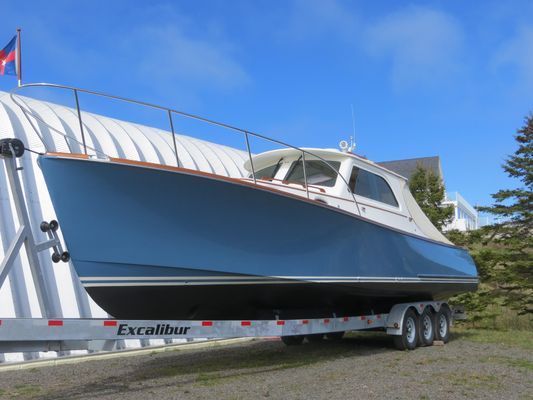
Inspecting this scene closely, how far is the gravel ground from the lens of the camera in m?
5.48

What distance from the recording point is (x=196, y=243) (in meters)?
5.80

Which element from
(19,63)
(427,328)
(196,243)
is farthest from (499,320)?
(19,63)

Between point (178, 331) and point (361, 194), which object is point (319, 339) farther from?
point (178, 331)

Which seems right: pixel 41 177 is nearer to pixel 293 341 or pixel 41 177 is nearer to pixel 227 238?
pixel 227 238

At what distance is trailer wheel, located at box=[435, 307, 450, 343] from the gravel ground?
2.02 ft

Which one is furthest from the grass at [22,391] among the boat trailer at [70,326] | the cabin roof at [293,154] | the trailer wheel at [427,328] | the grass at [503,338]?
the grass at [503,338]

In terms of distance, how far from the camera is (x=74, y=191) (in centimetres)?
538

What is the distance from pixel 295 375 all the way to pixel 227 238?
1.94 m

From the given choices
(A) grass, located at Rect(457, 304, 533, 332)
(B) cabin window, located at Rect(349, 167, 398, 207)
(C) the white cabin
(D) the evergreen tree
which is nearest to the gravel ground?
(C) the white cabin

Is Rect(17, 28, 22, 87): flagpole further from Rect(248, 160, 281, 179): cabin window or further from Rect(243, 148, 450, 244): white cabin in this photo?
Rect(248, 160, 281, 179): cabin window

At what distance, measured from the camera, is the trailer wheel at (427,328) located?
9273 mm

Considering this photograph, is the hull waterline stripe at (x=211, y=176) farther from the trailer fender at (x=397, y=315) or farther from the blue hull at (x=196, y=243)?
the trailer fender at (x=397, y=315)

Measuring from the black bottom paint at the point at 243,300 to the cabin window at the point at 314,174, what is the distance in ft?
5.31

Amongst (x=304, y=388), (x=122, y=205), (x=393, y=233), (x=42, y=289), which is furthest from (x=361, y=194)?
(x=42, y=289)
